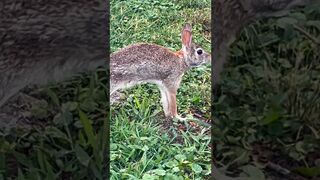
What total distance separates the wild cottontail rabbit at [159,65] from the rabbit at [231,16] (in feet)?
4.45

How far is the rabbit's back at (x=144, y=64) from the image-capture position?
3303 millimetres

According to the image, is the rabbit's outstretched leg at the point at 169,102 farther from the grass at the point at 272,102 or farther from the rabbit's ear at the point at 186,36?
the grass at the point at 272,102

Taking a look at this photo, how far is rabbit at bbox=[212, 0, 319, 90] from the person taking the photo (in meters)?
1.85

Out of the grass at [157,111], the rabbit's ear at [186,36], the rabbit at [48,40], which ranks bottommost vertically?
the grass at [157,111]

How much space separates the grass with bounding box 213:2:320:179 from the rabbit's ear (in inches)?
54.4

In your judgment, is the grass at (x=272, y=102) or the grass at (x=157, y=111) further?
the grass at (x=157, y=111)

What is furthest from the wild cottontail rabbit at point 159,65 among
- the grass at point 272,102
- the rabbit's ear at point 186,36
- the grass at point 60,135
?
the grass at point 60,135

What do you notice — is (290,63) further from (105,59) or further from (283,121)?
(105,59)

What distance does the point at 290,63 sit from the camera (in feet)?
6.84

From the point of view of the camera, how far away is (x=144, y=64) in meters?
3.39

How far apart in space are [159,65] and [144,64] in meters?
0.12

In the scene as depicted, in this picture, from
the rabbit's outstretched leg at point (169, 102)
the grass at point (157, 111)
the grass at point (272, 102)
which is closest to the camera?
the grass at point (272, 102)

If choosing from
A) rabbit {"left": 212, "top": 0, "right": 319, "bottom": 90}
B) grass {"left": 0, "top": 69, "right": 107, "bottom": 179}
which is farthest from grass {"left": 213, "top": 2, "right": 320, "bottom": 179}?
grass {"left": 0, "top": 69, "right": 107, "bottom": 179}

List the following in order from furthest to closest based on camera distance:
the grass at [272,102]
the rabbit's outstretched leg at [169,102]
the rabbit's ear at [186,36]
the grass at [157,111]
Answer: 1. the rabbit's ear at [186,36]
2. the rabbit's outstretched leg at [169,102]
3. the grass at [157,111]
4. the grass at [272,102]
